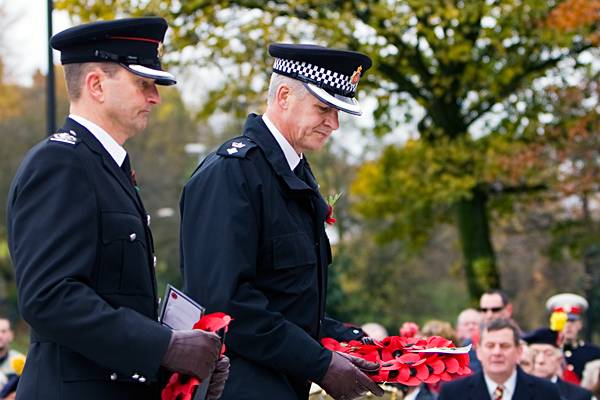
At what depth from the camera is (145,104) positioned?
3.80 m

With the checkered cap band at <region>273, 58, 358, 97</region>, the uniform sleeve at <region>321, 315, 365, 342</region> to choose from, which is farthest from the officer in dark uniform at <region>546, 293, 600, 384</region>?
the checkered cap band at <region>273, 58, 358, 97</region>

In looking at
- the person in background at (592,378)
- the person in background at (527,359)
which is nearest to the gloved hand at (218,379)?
the person in background at (527,359)

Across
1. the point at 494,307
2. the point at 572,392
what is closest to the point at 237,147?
the point at 572,392

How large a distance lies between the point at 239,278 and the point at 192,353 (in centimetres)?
59

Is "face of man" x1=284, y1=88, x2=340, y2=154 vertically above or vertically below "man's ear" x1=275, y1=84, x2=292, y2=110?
below

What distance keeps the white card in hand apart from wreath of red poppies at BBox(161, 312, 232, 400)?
3 centimetres

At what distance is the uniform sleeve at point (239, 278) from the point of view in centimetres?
404

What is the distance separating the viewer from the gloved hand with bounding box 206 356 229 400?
3.67 metres

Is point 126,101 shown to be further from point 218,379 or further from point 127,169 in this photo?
point 218,379

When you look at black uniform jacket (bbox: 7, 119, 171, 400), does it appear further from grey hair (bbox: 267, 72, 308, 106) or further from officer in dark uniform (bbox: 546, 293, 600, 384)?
officer in dark uniform (bbox: 546, 293, 600, 384)

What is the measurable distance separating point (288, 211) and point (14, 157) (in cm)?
3502

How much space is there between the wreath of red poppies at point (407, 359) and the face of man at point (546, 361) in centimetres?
606

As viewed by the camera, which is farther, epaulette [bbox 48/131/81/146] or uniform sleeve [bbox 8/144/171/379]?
epaulette [bbox 48/131/81/146]

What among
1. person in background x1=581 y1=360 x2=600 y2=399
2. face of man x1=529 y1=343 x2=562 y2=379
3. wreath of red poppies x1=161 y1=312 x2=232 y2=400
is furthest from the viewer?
person in background x1=581 y1=360 x2=600 y2=399
